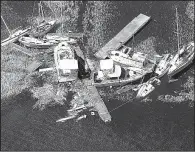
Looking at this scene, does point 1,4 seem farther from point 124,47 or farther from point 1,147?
point 1,147

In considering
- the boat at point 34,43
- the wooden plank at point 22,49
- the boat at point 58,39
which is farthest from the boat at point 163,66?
the wooden plank at point 22,49

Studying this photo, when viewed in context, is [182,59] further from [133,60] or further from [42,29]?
[42,29]

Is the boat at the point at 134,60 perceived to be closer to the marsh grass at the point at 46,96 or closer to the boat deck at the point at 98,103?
the boat deck at the point at 98,103

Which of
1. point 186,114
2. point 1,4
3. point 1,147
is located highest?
point 1,4

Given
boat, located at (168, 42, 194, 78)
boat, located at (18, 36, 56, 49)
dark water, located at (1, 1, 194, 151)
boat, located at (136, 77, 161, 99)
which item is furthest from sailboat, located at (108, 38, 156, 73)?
boat, located at (18, 36, 56, 49)

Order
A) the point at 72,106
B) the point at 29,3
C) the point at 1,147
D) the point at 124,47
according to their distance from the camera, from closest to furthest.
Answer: the point at 1,147, the point at 72,106, the point at 124,47, the point at 29,3

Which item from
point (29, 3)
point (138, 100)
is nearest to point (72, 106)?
point (138, 100)

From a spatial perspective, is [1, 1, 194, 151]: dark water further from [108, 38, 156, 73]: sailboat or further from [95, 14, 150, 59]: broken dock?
[95, 14, 150, 59]: broken dock
